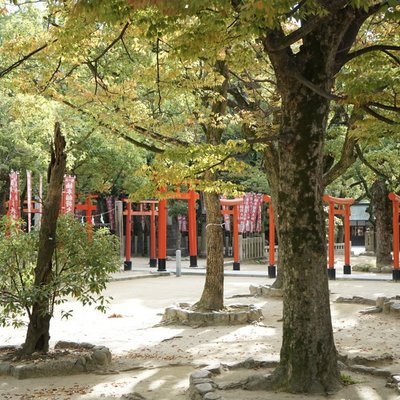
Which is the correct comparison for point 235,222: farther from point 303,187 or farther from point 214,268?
point 303,187

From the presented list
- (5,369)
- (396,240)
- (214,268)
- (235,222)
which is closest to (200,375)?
(5,369)

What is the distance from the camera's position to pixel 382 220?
24.7 metres

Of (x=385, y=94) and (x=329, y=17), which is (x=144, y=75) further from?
(x=329, y=17)

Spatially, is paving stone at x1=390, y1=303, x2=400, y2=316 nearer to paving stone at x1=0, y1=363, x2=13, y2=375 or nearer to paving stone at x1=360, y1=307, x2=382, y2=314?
paving stone at x1=360, y1=307, x2=382, y2=314

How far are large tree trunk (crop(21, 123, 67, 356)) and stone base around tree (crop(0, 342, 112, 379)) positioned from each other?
0.21 meters

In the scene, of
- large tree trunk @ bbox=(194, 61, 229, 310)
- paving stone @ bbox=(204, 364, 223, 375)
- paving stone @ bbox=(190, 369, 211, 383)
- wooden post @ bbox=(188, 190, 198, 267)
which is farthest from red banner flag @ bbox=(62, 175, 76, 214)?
paving stone @ bbox=(190, 369, 211, 383)

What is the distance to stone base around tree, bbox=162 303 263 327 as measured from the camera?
1202 centimetres

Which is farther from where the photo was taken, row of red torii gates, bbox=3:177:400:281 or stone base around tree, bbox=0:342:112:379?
row of red torii gates, bbox=3:177:400:281

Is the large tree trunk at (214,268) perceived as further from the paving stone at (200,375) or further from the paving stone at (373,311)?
the paving stone at (200,375)

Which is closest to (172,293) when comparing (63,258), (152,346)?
(152,346)

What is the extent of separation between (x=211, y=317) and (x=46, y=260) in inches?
174

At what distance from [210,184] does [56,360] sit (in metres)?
3.99

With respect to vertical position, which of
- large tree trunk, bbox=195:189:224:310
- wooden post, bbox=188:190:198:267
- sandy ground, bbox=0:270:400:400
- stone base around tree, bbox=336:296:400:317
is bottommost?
sandy ground, bbox=0:270:400:400

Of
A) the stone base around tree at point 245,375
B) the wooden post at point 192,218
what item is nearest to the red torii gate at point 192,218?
the wooden post at point 192,218
